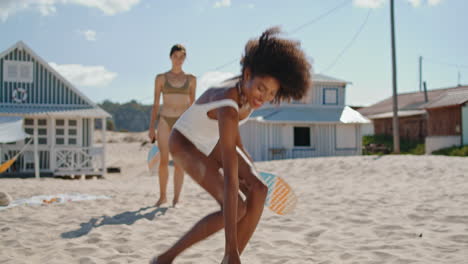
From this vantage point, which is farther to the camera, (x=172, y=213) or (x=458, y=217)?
(x=172, y=213)

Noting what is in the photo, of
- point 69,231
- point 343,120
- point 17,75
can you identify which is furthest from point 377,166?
point 17,75

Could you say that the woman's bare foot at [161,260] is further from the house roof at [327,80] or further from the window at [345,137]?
the house roof at [327,80]

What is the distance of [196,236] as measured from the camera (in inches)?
80.2

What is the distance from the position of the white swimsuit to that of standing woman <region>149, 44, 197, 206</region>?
7.66 ft

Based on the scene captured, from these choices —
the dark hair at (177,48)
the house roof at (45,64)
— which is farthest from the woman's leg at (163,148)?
the house roof at (45,64)

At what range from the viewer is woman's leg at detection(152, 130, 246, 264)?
6.68 ft

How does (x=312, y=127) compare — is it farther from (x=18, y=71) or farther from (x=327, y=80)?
(x=18, y=71)

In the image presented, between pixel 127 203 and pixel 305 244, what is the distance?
3044 millimetres

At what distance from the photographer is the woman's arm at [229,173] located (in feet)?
5.75

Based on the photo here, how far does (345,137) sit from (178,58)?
16.2 metres

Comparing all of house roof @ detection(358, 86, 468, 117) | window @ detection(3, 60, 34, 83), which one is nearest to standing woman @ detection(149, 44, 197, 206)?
window @ detection(3, 60, 34, 83)

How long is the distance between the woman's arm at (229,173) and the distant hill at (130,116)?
5529cm

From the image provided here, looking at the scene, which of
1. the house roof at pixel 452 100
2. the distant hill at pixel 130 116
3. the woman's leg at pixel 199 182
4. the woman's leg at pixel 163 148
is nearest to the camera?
the woman's leg at pixel 199 182

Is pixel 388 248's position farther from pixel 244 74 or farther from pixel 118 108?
pixel 118 108
